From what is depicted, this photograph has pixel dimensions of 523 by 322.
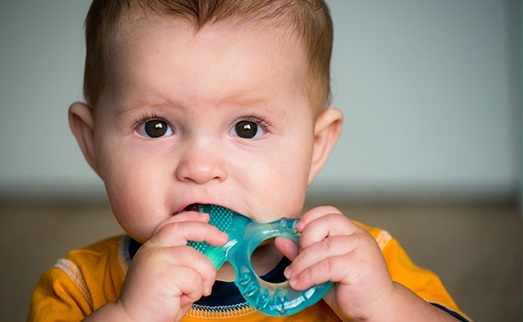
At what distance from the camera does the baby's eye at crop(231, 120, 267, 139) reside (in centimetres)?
102

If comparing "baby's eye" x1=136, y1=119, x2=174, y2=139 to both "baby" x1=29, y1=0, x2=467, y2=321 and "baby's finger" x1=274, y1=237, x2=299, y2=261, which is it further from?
"baby's finger" x1=274, y1=237, x2=299, y2=261

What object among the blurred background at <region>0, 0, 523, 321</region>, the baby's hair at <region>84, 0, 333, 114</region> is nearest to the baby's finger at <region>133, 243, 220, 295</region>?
the baby's hair at <region>84, 0, 333, 114</region>

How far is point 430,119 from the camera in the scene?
2855 millimetres

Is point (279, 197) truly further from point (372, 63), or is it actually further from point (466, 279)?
point (372, 63)

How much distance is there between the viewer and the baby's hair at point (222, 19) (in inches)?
40.2

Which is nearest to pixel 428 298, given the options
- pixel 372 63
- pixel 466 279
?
pixel 466 279

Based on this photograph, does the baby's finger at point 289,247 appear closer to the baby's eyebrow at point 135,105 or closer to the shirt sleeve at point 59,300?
the baby's eyebrow at point 135,105

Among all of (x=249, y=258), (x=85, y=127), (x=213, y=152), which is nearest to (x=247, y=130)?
(x=213, y=152)

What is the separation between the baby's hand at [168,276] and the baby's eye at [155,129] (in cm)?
14

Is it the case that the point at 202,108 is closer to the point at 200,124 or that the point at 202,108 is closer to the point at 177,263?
the point at 200,124

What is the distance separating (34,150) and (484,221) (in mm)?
1530

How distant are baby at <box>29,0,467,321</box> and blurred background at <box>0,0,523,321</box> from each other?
4.92ft

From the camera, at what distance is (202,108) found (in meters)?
0.98

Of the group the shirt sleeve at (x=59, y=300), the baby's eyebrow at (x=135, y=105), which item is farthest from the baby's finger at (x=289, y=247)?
the shirt sleeve at (x=59, y=300)
